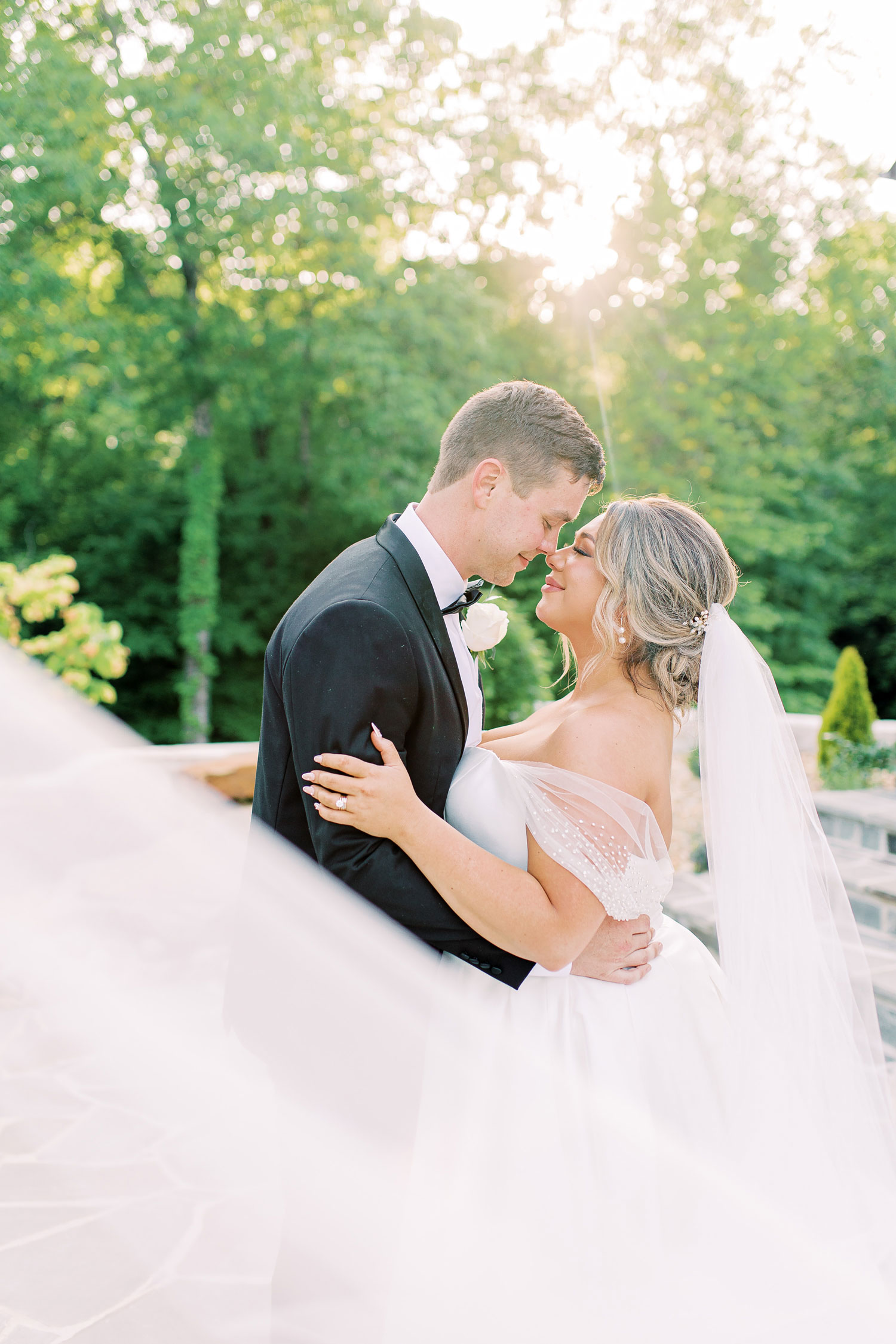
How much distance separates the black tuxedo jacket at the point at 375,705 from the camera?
1.92m

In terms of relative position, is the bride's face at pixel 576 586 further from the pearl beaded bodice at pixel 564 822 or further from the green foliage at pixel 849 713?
the green foliage at pixel 849 713

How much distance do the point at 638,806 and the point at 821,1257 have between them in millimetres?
1182

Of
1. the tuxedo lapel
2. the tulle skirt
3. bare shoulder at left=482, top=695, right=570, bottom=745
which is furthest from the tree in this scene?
the tulle skirt

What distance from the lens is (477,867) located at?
2.01 m

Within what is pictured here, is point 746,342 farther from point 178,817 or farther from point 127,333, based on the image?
point 178,817

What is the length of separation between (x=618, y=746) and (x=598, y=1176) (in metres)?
0.99

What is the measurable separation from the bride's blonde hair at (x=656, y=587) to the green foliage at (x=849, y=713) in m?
6.36

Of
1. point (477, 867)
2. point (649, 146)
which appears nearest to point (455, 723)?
point (477, 867)

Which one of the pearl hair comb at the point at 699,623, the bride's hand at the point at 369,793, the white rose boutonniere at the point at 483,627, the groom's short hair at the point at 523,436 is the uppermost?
the groom's short hair at the point at 523,436

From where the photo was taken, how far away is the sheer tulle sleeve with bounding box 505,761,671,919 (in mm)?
2154

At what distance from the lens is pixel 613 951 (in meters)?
2.36

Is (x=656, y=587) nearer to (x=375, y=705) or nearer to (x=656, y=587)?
(x=656, y=587)

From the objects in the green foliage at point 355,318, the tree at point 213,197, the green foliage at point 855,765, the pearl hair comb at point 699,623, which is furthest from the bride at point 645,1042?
the tree at point 213,197

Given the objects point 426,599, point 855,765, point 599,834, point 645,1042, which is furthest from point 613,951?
point 855,765
